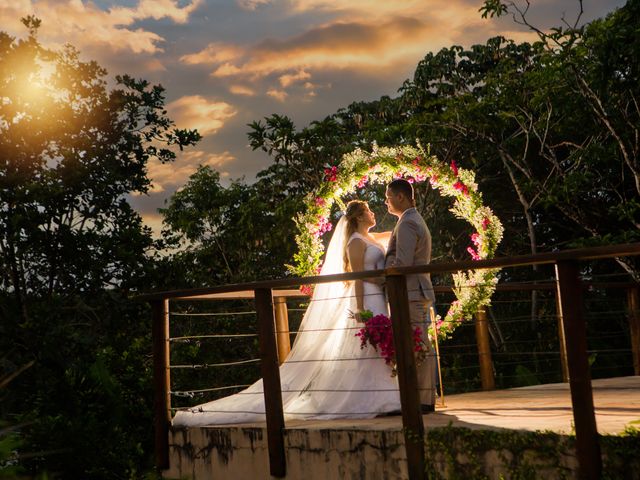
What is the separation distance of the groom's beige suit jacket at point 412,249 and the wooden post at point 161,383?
208cm

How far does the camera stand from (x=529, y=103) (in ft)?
52.3

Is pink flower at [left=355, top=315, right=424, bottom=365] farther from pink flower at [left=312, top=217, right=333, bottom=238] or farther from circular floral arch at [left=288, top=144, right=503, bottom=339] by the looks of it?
pink flower at [left=312, top=217, right=333, bottom=238]

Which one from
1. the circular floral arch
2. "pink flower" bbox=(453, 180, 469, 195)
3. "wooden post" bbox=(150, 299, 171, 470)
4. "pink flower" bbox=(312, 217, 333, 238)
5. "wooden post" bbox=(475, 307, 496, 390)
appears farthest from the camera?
"wooden post" bbox=(475, 307, 496, 390)

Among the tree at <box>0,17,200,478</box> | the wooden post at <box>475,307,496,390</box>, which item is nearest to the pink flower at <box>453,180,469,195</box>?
the wooden post at <box>475,307,496,390</box>

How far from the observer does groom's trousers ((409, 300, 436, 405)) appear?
7.02m

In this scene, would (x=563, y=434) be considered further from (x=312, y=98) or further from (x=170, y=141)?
(x=312, y=98)

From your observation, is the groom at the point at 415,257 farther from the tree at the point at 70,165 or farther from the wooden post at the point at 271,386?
the tree at the point at 70,165

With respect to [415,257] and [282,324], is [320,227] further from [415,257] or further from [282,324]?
[415,257]

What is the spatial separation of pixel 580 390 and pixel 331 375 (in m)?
2.90

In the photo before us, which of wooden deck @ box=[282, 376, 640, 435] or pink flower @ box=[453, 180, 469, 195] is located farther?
pink flower @ box=[453, 180, 469, 195]

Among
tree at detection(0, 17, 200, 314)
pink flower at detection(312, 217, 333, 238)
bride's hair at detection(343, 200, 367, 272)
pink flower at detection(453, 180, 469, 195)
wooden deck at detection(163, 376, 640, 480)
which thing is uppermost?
tree at detection(0, 17, 200, 314)

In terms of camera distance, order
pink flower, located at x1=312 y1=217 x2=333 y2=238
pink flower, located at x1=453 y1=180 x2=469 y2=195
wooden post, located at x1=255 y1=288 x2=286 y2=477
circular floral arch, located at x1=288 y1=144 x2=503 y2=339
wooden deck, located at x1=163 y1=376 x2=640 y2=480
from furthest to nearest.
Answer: pink flower, located at x1=453 y1=180 x2=469 y2=195, pink flower, located at x1=312 y1=217 x2=333 y2=238, circular floral arch, located at x1=288 y1=144 x2=503 y2=339, wooden post, located at x1=255 y1=288 x2=286 y2=477, wooden deck, located at x1=163 y1=376 x2=640 y2=480

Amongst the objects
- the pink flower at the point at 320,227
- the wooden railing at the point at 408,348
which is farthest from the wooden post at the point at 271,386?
the pink flower at the point at 320,227

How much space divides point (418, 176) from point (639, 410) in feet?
11.6
